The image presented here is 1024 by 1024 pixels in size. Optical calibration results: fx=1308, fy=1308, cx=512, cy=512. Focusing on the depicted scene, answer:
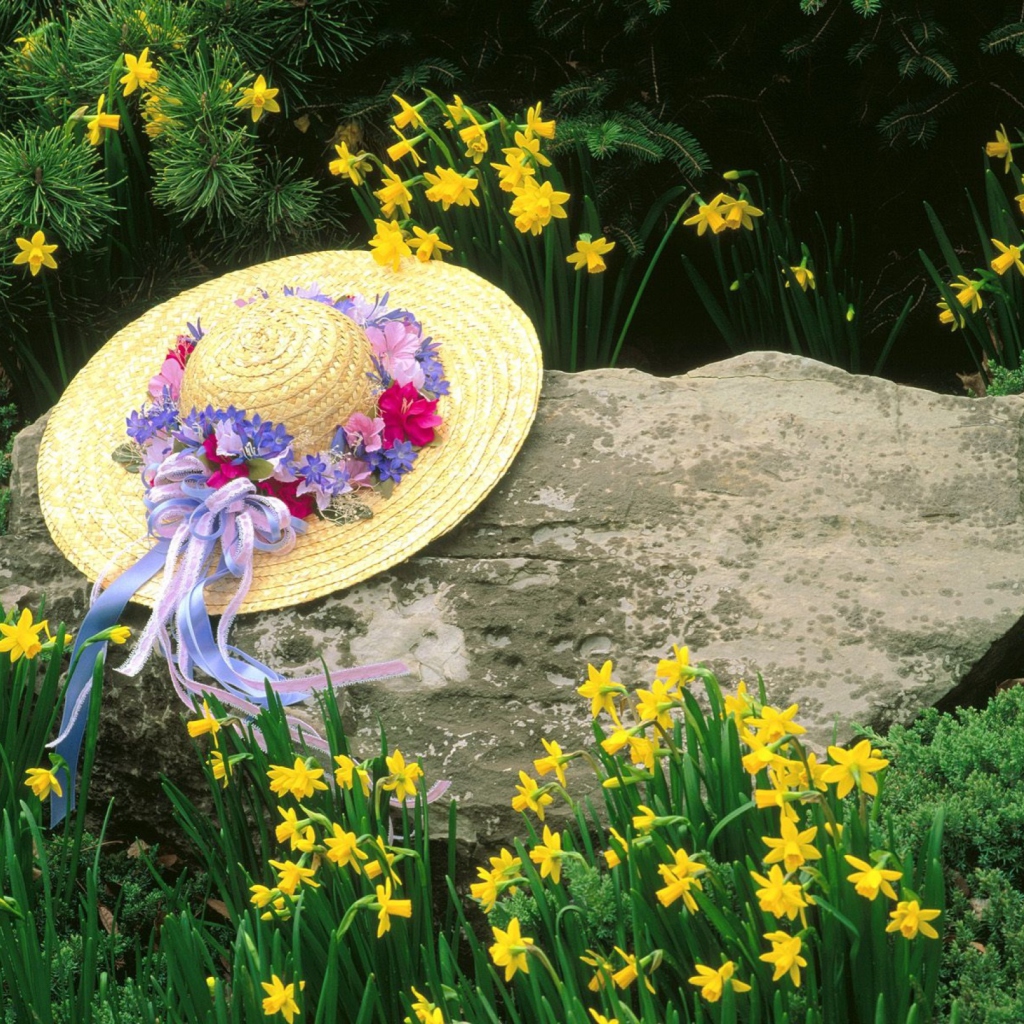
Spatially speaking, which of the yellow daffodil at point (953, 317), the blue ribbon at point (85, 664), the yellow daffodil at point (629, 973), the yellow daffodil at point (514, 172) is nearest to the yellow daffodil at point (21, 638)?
the blue ribbon at point (85, 664)

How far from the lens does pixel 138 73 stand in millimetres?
3561

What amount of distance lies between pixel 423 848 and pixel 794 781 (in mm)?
620

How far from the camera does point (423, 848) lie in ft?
6.61

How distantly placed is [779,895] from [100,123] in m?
2.89

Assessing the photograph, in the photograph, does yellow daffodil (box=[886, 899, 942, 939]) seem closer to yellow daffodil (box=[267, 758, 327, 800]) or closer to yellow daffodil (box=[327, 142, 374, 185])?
yellow daffodil (box=[267, 758, 327, 800])

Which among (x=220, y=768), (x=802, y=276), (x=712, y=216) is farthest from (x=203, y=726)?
(x=802, y=276)

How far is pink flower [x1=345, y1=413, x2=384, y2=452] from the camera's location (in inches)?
105

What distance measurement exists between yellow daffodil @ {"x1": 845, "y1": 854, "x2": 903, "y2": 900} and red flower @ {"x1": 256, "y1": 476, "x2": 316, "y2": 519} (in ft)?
4.85

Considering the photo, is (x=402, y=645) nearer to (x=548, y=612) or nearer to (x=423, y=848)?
(x=548, y=612)

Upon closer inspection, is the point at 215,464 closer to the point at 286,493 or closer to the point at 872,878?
the point at 286,493

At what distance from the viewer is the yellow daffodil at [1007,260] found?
3234mm

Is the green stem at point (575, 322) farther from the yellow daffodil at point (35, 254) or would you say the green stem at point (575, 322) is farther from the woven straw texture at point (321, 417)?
the yellow daffodil at point (35, 254)

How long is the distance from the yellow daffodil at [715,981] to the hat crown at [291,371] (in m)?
1.46

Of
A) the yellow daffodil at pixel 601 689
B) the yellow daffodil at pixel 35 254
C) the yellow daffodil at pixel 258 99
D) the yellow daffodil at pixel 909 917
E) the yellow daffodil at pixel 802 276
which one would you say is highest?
the yellow daffodil at pixel 258 99
